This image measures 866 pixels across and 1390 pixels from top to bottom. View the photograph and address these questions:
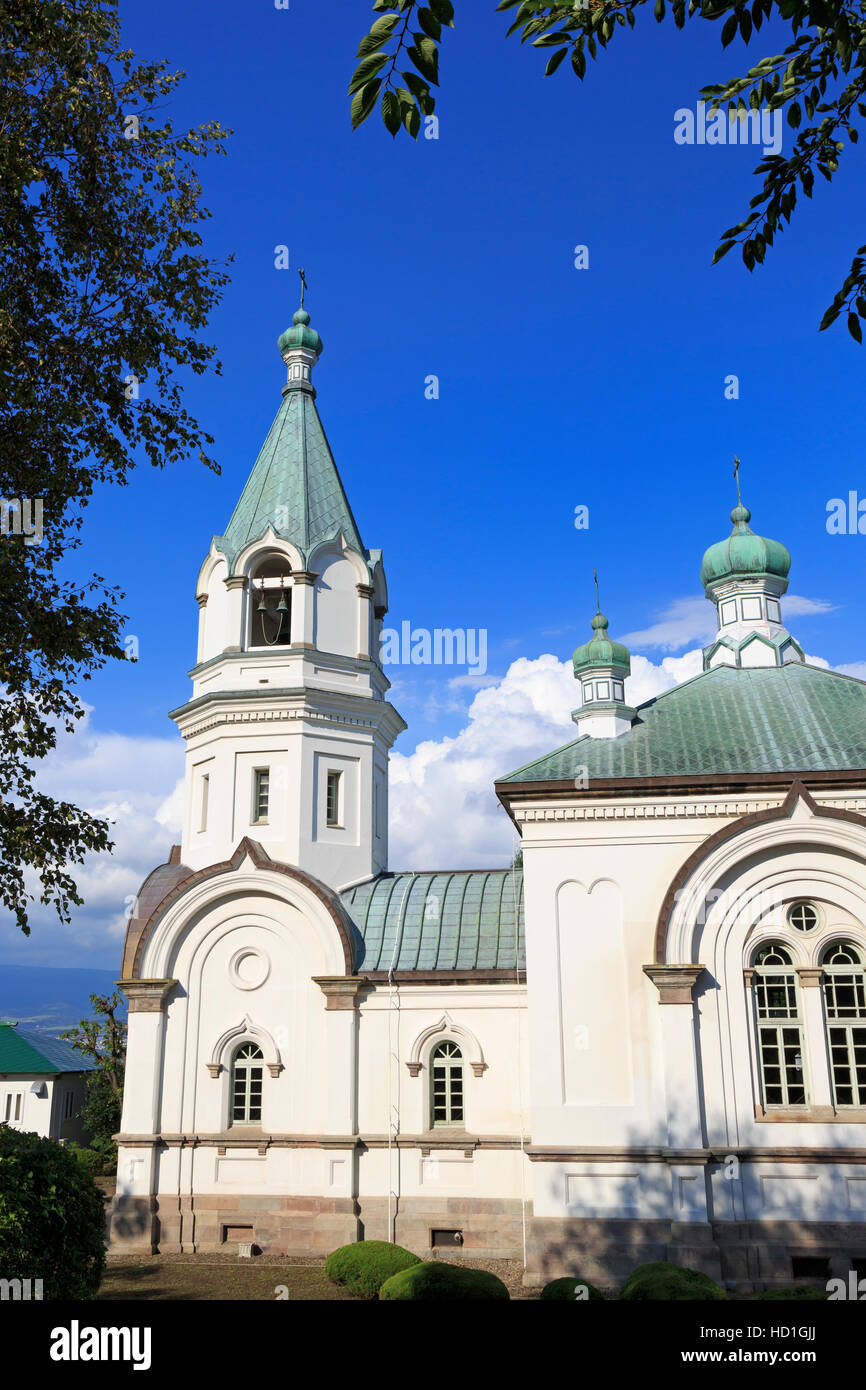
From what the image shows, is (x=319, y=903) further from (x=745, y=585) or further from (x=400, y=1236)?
(x=745, y=585)

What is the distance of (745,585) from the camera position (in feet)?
75.1

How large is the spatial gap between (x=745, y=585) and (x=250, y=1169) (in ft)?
51.5

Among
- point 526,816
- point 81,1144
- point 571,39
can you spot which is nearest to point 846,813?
point 526,816

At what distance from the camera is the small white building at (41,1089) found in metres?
33.8

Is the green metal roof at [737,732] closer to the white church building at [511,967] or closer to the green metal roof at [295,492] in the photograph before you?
the white church building at [511,967]

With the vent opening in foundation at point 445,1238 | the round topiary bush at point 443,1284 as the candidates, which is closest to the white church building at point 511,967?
the vent opening in foundation at point 445,1238

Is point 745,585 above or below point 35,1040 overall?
above

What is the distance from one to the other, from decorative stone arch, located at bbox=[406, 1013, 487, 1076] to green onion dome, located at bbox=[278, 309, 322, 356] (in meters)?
16.6

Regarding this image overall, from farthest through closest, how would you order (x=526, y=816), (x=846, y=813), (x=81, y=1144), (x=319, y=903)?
(x=81, y=1144)
(x=319, y=903)
(x=526, y=816)
(x=846, y=813)

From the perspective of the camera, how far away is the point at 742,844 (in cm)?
1812

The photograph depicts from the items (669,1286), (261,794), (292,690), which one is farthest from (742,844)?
(261,794)

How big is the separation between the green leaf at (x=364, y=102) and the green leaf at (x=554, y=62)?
869 mm

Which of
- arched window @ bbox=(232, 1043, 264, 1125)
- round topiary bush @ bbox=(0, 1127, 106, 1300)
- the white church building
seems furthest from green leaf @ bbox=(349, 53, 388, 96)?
arched window @ bbox=(232, 1043, 264, 1125)

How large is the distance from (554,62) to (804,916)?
15726mm
